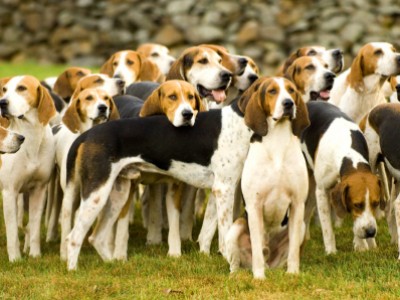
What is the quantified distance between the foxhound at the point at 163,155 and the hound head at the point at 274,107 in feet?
2.84

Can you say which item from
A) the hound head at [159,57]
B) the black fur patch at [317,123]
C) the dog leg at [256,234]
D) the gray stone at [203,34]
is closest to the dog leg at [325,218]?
the black fur patch at [317,123]

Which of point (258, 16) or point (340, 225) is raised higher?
point (340, 225)

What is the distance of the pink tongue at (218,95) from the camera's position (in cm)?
1023

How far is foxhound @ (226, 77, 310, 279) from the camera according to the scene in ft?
26.3

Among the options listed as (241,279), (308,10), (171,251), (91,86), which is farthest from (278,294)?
(308,10)

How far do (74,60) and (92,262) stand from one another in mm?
15886

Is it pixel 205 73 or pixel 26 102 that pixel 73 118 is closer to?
pixel 26 102

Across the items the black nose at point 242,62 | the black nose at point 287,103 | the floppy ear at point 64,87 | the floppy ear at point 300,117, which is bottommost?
the floppy ear at point 64,87

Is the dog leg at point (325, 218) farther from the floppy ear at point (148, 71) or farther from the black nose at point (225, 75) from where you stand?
the floppy ear at point (148, 71)

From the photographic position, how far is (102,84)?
10695 mm

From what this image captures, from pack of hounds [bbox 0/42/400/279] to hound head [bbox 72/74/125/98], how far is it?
0.27 ft

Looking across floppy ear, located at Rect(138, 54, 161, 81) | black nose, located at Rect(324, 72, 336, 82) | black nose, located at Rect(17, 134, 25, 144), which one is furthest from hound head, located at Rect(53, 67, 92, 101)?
black nose, located at Rect(324, 72, 336, 82)

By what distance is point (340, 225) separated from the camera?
10.6 metres

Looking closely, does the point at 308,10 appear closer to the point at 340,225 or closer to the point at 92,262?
the point at 340,225
